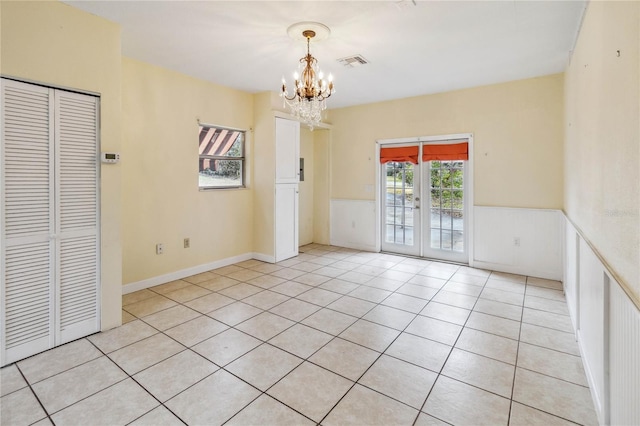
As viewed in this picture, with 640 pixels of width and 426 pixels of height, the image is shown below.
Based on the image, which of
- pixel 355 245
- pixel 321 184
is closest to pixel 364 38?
pixel 321 184

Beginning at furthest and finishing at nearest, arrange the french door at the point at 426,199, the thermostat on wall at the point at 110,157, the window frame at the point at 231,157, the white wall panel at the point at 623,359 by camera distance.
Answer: the french door at the point at 426,199
the window frame at the point at 231,157
the thermostat on wall at the point at 110,157
the white wall panel at the point at 623,359

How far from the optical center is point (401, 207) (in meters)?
5.80

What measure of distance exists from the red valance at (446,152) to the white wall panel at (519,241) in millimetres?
885

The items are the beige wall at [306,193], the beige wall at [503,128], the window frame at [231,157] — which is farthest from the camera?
the beige wall at [306,193]

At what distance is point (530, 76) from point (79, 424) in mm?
5816

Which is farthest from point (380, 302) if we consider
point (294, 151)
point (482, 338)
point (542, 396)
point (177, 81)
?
point (177, 81)

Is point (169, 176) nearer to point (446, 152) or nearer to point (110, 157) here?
point (110, 157)

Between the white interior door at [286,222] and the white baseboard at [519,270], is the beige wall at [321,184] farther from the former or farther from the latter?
the white baseboard at [519,270]

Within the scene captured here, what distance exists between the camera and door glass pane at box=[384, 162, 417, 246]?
18.6 ft

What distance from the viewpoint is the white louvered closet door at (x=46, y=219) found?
236cm

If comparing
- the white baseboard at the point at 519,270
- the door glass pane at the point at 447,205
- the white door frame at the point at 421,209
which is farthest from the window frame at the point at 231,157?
the white baseboard at the point at 519,270

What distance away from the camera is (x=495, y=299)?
367cm

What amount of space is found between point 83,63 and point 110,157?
31.1 inches

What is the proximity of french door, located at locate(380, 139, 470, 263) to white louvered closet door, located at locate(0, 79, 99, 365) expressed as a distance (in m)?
4.54
